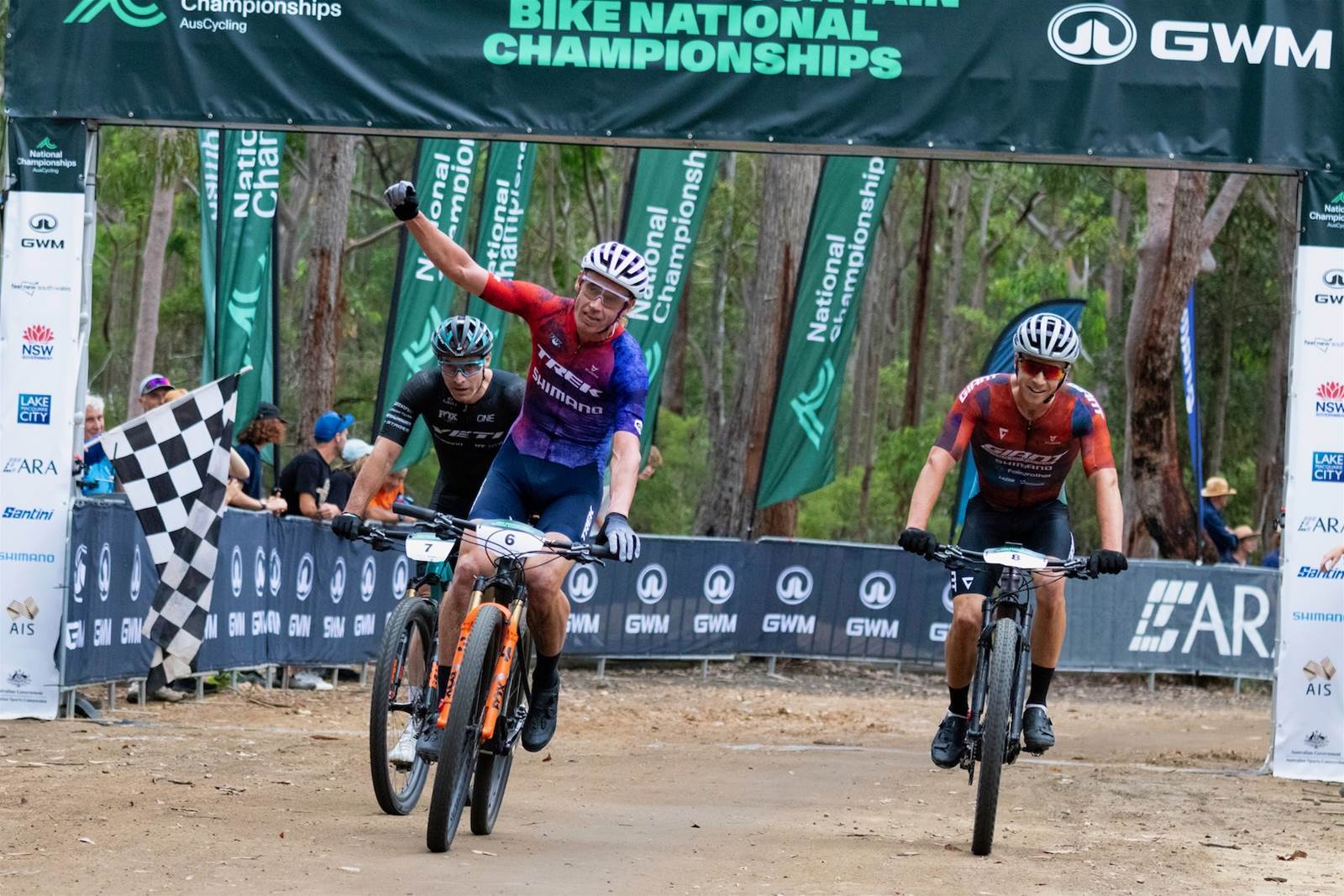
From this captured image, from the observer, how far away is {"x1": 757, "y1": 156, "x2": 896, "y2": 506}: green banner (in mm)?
21391

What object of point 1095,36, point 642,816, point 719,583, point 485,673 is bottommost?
point 642,816

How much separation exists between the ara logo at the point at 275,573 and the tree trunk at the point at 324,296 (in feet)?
25.9

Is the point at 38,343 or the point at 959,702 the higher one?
the point at 38,343

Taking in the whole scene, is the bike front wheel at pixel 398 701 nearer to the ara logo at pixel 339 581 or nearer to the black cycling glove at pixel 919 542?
the black cycling glove at pixel 919 542

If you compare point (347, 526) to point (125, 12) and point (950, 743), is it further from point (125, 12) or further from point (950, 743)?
point (125, 12)

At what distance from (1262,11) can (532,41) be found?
15.0ft

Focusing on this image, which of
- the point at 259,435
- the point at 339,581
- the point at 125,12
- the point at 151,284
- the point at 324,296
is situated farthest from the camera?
the point at 151,284

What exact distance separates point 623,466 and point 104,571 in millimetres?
5796

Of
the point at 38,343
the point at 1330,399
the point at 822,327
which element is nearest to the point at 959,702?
the point at 1330,399

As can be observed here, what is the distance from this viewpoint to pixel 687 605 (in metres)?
19.1

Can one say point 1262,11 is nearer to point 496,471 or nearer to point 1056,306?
point 496,471

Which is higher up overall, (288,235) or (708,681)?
(288,235)

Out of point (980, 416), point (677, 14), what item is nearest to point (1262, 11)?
point (677, 14)

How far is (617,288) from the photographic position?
7559mm
